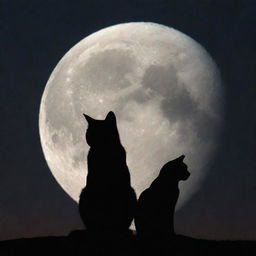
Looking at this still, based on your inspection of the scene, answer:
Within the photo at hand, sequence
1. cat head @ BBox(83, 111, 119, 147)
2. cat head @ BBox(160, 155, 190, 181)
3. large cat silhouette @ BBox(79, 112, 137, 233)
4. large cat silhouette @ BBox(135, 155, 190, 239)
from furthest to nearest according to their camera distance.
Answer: cat head @ BBox(83, 111, 119, 147)
cat head @ BBox(160, 155, 190, 181)
large cat silhouette @ BBox(79, 112, 137, 233)
large cat silhouette @ BBox(135, 155, 190, 239)

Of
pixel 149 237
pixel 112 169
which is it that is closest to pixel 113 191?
pixel 112 169

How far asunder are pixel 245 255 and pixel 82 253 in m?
3.47

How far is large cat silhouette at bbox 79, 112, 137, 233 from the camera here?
12781mm

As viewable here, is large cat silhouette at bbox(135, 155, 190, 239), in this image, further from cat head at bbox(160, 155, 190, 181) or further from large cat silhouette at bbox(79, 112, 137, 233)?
large cat silhouette at bbox(79, 112, 137, 233)

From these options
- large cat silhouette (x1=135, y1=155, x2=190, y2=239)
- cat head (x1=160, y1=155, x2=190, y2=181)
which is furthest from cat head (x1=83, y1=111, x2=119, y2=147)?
large cat silhouette (x1=135, y1=155, x2=190, y2=239)

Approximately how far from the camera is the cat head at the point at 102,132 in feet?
43.7

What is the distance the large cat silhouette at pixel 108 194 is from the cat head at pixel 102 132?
0.19 metres

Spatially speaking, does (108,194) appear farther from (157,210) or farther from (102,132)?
(102,132)

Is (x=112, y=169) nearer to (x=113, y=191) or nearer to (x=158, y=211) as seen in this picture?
(x=113, y=191)

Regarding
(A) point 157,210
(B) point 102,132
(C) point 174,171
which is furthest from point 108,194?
(C) point 174,171

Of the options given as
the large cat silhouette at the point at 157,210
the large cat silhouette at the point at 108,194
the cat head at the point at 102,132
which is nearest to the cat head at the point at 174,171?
the large cat silhouette at the point at 157,210

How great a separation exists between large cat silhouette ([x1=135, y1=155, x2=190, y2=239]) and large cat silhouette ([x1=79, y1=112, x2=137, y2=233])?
1.05 feet

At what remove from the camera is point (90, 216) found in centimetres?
1297

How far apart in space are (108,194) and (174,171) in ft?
5.68
